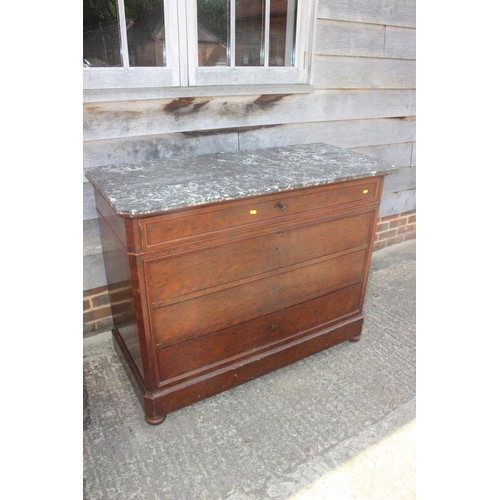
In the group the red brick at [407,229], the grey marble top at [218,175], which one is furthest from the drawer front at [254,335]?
the red brick at [407,229]

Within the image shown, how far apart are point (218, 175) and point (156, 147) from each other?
0.49 metres

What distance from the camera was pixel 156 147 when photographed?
81.3 inches

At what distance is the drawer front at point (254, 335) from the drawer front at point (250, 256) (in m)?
0.26

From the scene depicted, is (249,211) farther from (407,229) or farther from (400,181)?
(407,229)

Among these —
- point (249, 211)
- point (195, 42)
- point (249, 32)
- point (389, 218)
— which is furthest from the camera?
point (389, 218)

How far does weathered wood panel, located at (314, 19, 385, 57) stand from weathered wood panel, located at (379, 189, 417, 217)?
1054 mm

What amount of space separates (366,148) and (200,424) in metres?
2.06

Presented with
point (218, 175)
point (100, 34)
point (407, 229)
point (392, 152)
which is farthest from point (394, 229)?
point (100, 34)

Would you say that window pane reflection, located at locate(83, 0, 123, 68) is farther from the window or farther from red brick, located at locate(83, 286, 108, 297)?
red brick, located at locate(83, 286, 108, 297)

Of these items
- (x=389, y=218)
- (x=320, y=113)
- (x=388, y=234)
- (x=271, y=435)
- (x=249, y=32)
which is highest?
(x=249, y=32)

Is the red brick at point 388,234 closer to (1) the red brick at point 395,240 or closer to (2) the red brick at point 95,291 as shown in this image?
(1) the red brick at point 395,240

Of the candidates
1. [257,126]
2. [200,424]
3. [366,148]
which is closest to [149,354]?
[200,424]

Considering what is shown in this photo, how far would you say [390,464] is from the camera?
1682 mm

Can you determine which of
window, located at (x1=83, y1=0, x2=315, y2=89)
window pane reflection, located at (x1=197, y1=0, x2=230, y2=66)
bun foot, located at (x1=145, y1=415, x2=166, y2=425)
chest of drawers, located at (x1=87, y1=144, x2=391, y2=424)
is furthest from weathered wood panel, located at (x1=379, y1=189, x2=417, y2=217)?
bun foot, located at (x1=145, y1=415, x2=166, y2=425)
